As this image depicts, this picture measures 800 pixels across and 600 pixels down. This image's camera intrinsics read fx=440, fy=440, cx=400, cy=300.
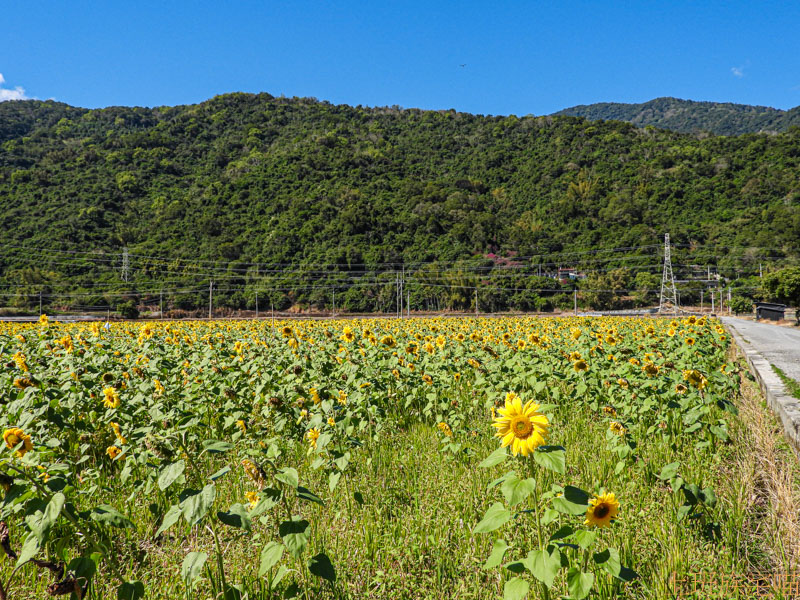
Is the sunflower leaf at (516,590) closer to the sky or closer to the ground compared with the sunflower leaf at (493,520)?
closer to the ground

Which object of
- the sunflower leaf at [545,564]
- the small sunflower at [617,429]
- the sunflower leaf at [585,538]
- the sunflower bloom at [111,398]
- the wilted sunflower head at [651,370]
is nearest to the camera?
the sunflower leaf at [545,564]

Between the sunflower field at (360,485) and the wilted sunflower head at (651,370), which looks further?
the wilted sunflower head at (651,370)

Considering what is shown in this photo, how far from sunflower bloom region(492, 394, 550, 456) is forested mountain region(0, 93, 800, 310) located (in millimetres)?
51133

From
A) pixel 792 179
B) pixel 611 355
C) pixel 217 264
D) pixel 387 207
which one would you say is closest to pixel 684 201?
pixel 792 179

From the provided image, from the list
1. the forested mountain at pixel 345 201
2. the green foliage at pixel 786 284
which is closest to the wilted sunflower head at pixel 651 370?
the green foliage at pixel 786 284

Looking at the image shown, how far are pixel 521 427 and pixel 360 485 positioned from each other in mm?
2129

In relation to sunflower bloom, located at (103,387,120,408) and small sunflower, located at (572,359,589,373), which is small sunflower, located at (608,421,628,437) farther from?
sunflower bloom, located at (103,387,120,408)

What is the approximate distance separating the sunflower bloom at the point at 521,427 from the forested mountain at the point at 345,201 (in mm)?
51133

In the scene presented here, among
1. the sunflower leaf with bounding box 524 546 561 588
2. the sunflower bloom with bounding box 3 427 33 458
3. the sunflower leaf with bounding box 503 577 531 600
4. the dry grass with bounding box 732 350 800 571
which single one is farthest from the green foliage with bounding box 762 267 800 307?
the sunflower bloom with bounding box 3 427 33 458

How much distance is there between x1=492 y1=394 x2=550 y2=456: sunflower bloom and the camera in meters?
1.69

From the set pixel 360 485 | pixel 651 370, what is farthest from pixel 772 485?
pixel 360 485

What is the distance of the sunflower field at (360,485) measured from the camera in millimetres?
1672

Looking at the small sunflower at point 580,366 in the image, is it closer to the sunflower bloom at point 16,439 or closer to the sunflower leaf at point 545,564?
the sunflower leaf at point 545,564

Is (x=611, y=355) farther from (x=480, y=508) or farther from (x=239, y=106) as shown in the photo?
(x=239, y=106)
